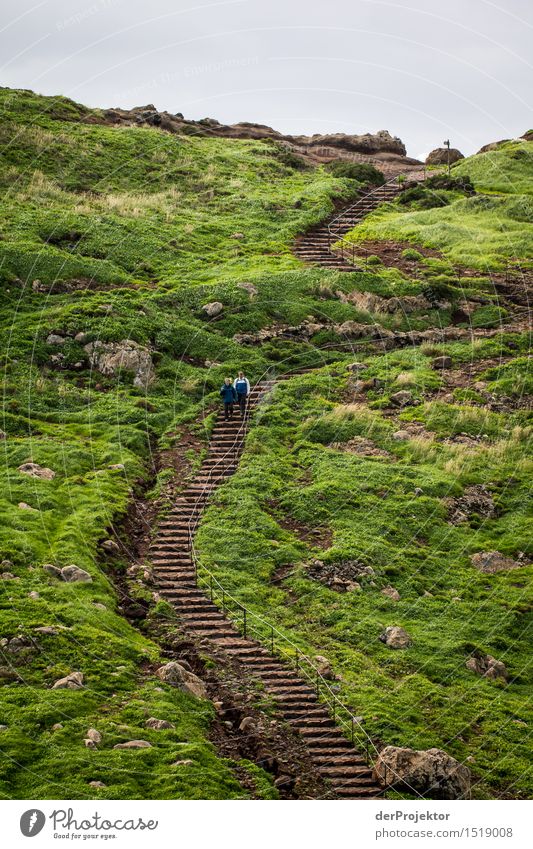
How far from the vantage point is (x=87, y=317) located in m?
43.4

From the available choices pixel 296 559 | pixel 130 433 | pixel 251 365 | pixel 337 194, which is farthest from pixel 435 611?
pixel 337 194

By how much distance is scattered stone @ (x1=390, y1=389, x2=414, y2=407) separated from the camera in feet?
134

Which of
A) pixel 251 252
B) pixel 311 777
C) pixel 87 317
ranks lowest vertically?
pixel 311 777

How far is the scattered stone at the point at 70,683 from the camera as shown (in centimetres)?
2197

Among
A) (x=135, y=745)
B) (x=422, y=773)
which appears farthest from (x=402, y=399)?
(x=135, y=745)

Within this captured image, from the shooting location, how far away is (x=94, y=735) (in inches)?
807

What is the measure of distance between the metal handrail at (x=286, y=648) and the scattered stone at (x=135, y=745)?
4867mm

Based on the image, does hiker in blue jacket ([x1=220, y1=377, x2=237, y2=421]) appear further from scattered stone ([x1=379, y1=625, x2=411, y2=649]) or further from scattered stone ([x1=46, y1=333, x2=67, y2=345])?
scattered stone ([x1=379, y1=625, x2=411, y2=649])

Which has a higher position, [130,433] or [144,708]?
[130,433]

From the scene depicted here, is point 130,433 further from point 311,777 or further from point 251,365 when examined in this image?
point 311,777

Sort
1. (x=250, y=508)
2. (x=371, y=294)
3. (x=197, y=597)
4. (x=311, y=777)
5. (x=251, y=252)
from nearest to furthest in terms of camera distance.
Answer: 1. (x=311, y=777)
2. (x=197, y=597)
3. (x=250, y=508)
4. (x=371, y=294)
5. (x=251, y=252)

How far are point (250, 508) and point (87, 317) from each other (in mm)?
14957

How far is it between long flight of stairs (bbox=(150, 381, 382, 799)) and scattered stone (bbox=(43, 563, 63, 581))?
302 centimetres
